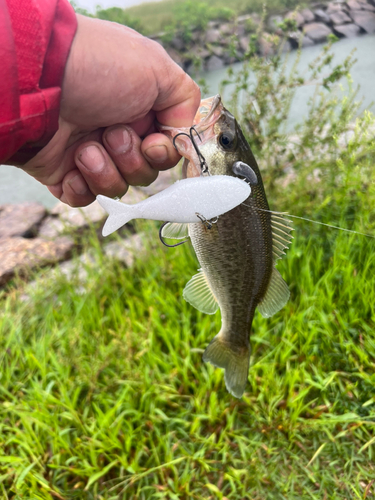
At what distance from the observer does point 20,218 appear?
5438mm

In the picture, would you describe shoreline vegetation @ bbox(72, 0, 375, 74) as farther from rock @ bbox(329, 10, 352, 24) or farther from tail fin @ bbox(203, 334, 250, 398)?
tail fin @ bbox(203, 334, 250, 398)

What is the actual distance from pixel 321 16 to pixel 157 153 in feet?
43.4

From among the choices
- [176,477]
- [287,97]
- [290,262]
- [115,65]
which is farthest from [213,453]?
[287,97]

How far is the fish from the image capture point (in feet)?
4.22

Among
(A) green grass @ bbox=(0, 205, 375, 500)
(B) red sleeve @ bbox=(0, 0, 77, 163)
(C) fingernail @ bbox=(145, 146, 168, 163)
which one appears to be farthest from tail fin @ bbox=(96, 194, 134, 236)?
(A) green grass @ bbox=(0, 205, 375, 500)

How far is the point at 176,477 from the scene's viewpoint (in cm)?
210

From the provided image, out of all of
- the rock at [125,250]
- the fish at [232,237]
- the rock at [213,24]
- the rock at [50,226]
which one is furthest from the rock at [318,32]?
the fish at [232,237]

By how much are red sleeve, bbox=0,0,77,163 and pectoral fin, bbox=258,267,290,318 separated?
3.10 ft

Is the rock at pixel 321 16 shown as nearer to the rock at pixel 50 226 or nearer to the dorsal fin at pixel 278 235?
the rock at pixel 50 226

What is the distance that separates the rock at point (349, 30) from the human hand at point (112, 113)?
468 inches

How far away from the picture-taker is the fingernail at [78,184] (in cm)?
172

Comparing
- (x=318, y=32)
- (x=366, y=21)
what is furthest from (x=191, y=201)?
(x=366, y=21)

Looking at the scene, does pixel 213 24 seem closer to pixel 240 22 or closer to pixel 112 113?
pixel 240 22

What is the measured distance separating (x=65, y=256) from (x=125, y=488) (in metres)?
2.96
